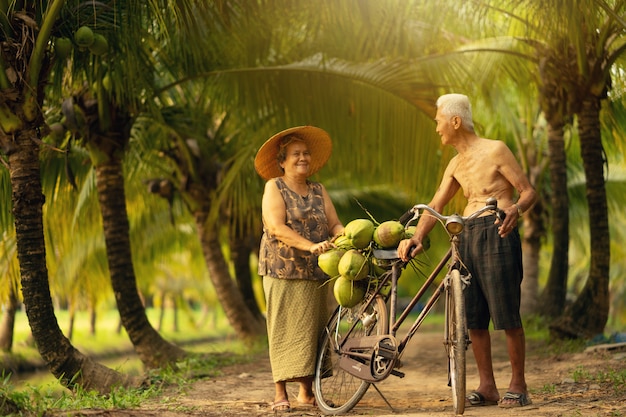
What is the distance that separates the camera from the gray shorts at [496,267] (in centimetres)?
554

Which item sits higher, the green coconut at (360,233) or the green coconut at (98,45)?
the green coconut at (98,45)

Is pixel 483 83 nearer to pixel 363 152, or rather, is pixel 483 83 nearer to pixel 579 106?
pixel 579 106

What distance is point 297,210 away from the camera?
5961mm

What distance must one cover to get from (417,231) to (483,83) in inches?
245

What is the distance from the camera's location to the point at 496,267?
18.2ft

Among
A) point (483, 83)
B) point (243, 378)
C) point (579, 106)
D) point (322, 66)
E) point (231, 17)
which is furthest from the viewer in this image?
point (483, 83)

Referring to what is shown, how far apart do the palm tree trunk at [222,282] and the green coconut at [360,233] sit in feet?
24.6

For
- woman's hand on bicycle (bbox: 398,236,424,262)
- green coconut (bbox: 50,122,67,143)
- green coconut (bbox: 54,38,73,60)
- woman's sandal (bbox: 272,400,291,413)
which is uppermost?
green coconut (bbox: 54,38,73,60)

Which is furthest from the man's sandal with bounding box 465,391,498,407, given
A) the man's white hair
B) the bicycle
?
the man's white hair

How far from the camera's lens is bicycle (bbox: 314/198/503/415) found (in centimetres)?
512

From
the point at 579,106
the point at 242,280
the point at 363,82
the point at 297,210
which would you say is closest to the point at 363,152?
the point at 363,82

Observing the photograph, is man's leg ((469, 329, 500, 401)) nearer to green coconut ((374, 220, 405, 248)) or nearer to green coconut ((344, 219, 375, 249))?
green coconut ((374, 220, 405, 248))

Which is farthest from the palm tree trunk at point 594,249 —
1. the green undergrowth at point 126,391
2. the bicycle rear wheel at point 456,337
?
the bicycle rear wheel at point 456,337

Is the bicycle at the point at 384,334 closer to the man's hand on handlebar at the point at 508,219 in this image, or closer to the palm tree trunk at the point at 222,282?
the man's hand on handlebar at the point at 508,219
